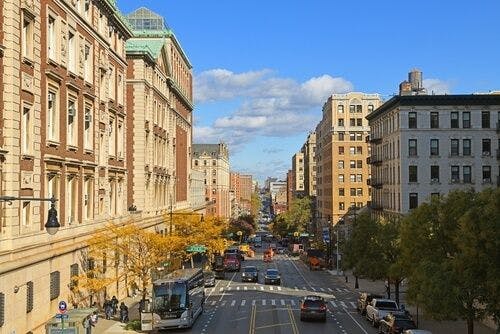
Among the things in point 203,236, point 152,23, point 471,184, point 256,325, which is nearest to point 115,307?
point 256,325

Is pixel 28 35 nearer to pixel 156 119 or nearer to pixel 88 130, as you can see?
pixel 88 130

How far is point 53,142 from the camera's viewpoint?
37719mm

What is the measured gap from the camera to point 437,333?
4000cm

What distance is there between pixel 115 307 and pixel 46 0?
20836 mm

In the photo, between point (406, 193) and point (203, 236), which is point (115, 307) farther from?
point (406, 193)

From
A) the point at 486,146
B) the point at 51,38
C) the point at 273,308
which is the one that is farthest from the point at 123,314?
the point at 486,146

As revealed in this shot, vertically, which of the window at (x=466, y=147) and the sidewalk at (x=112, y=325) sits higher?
the window at (x=466, y=147)

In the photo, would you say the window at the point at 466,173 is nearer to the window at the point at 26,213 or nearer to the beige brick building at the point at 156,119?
the beige brick building at the point at 156,119

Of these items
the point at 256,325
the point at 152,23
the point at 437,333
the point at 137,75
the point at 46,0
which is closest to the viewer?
the point at 46,0

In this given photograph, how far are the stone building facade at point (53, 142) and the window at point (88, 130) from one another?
0.22ft

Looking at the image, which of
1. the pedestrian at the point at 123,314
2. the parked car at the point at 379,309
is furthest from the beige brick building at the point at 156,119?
the parked car at the point at 379,309

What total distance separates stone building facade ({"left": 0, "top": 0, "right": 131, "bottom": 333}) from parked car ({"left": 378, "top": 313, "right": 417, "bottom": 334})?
18.5m

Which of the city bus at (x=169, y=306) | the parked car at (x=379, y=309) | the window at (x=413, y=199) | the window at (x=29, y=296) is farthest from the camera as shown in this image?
the window at (x=413, y=199)

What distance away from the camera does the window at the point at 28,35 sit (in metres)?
33.7
